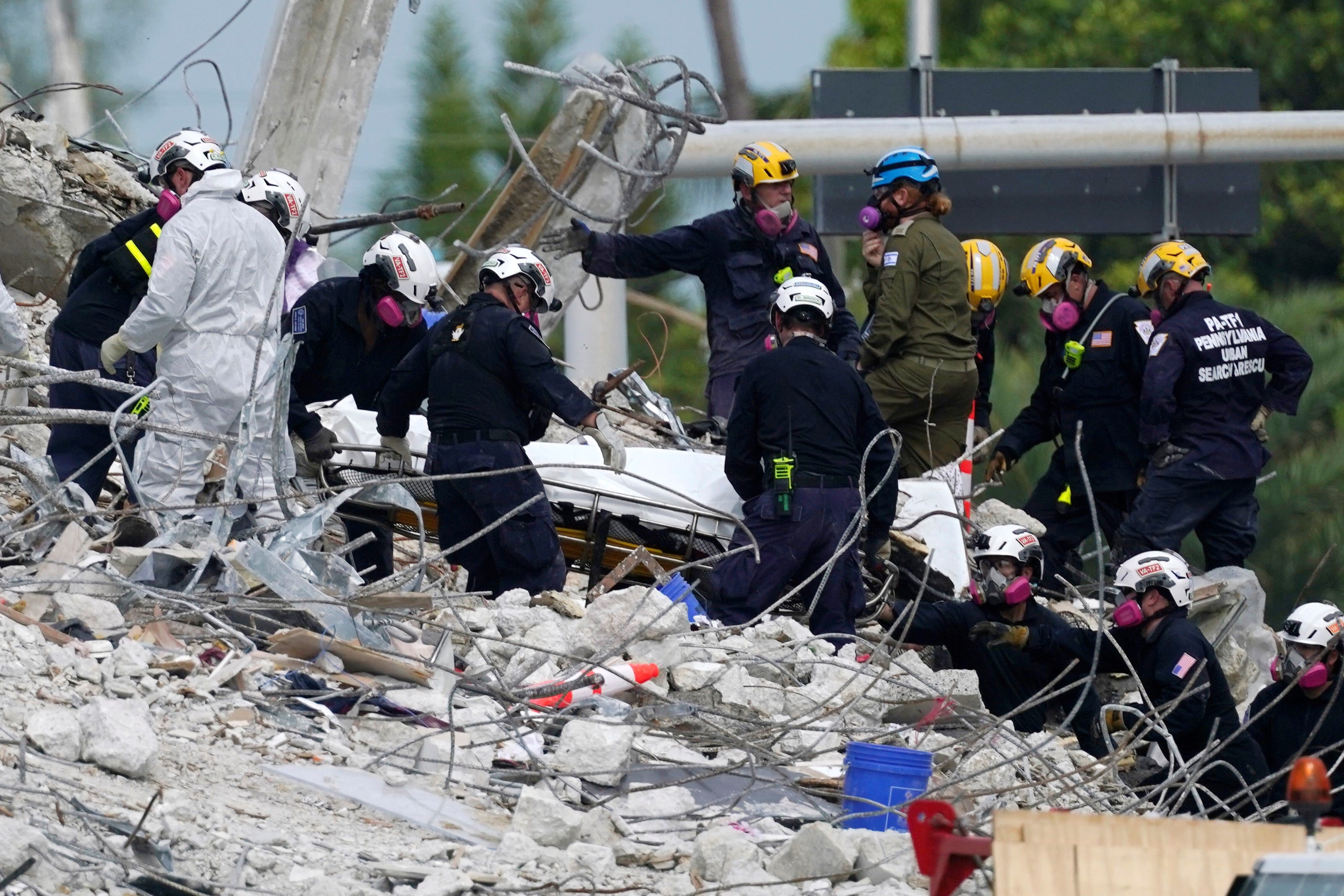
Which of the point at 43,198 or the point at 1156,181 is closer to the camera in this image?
the point at 43,198

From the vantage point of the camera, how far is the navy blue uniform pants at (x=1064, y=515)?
10367 millimetres

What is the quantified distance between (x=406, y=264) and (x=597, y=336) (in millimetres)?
4046

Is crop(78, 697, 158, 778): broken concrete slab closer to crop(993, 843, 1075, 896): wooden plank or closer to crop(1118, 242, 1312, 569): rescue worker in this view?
crop(993, 843, 1075, 896): wooden plank

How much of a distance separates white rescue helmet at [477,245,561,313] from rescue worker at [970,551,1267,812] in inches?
86.8

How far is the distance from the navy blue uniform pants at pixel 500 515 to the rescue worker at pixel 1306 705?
9.33 feet

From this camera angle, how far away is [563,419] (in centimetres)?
819

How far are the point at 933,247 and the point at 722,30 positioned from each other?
2040 centimetres

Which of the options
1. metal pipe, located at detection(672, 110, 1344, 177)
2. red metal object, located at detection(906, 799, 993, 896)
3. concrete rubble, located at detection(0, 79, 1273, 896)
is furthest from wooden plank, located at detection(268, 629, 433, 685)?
metal pipe, located at detection(672, 110, 1344, 177)

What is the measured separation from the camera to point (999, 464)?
421 inches

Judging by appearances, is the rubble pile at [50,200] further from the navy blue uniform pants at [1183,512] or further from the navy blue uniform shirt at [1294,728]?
the navy blue uniform shirt at [1294,728]

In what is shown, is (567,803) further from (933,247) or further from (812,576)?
(933,247)

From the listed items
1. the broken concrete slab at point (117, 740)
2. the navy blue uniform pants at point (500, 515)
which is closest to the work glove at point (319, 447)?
the navy blue uniform pants at point (500, 515)

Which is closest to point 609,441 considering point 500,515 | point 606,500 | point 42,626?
point 606,500

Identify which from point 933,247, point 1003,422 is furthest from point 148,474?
point 1003,422
